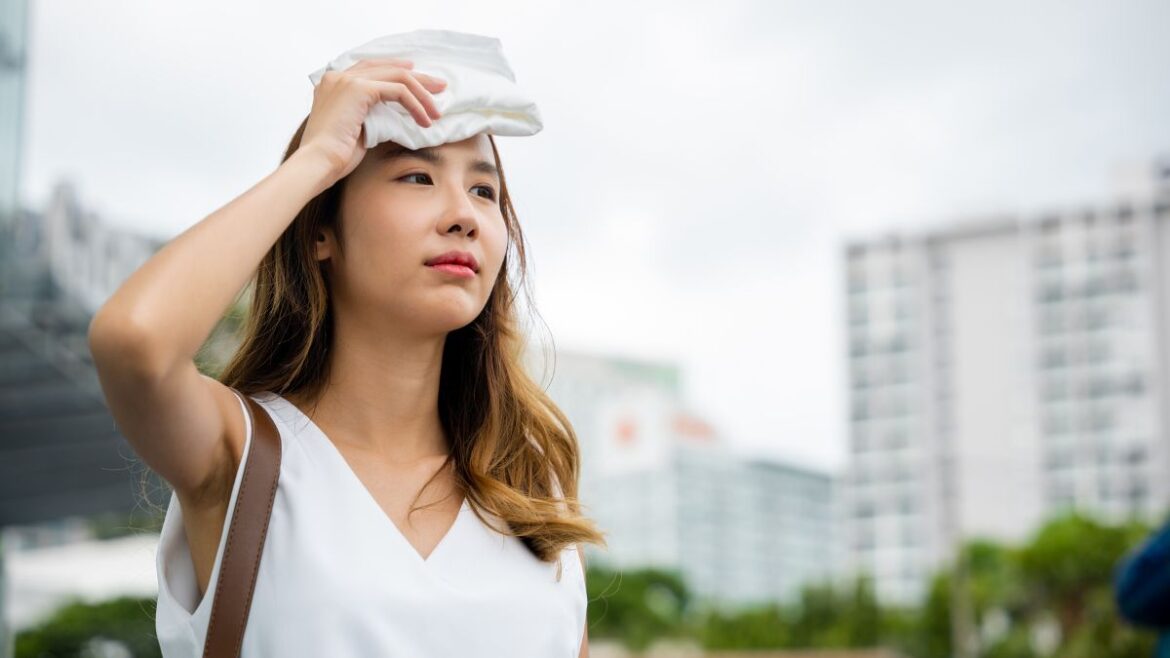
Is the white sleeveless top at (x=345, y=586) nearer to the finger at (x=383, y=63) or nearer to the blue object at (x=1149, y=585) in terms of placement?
the finger at (x=383, y=63)

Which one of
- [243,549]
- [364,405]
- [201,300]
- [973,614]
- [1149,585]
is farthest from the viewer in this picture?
[973,614]

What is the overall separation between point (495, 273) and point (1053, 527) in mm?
45941

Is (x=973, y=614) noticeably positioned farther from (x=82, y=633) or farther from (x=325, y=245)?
(x=325, y=245)

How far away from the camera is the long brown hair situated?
171cm

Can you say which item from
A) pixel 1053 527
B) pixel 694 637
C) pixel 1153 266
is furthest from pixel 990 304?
pixel 694 637

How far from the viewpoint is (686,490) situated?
80.2 m

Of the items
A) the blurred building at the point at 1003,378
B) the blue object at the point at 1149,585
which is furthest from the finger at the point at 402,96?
the blurred building at the point at 1003,378

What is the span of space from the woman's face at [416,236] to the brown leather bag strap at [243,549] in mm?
224

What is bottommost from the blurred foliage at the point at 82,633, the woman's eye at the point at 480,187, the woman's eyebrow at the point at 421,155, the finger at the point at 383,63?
the blurred foliage at the point at 82,633

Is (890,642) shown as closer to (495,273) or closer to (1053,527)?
(1053,527)

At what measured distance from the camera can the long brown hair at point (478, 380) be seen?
1.71 meters

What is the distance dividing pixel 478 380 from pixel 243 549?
0.48 meters

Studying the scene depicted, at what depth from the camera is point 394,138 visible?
62.6 inches

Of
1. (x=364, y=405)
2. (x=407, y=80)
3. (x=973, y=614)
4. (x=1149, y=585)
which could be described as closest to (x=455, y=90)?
(x=407, y=80)
